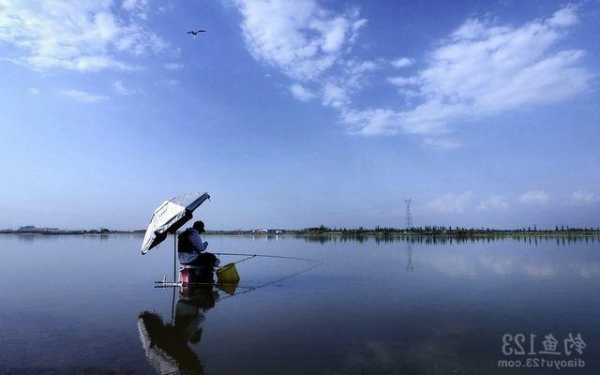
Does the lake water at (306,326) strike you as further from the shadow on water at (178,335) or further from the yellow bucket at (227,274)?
the yellow bucket at (227,274)

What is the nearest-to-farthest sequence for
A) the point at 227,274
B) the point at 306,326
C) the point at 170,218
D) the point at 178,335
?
the point at 178,335 → the point at 306,326 → the point at 170,218 → the point at 227,274

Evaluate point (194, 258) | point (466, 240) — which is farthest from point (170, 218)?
point (466, 240)

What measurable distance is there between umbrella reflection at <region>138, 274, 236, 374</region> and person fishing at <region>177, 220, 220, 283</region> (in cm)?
130

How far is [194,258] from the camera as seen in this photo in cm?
1412

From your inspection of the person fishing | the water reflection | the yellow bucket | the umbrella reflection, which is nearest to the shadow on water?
the umbrella reflection

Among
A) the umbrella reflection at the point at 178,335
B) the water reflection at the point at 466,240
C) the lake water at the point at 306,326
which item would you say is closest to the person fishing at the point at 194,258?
the lake water at the point at 306,326

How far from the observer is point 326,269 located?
20797mm

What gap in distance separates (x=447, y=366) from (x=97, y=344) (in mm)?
6041

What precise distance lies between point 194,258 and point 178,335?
20.0 feet

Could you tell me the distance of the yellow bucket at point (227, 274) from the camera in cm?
1472

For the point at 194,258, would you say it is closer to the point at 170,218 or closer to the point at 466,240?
the point at 170,218

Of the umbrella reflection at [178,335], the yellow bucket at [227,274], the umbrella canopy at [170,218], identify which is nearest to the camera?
the umbrella reflection at [178,335]

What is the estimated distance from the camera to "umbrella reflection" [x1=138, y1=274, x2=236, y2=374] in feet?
20.6

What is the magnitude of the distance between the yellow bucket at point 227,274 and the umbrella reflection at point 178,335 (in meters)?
1.81
